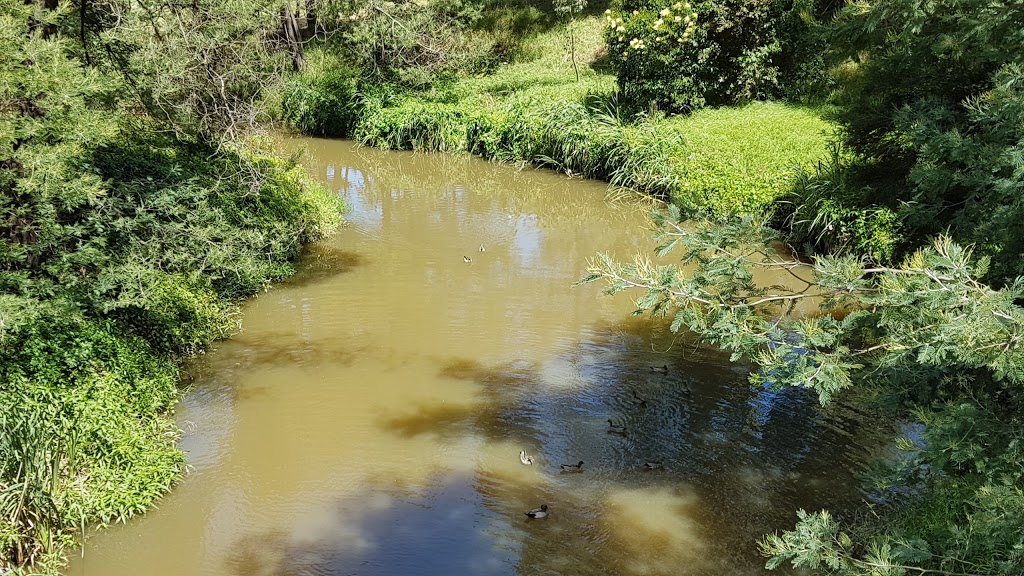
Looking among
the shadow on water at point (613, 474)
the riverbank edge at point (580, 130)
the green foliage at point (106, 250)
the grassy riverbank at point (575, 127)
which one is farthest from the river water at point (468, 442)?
the grassy riverbank at point (575, 127)

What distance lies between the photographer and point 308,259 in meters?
12.5

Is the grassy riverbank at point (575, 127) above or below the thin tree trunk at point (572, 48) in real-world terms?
below

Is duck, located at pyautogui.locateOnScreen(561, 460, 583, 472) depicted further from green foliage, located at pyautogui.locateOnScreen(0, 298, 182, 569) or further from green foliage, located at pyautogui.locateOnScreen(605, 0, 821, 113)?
green foliage, located at pyautogui.locateOnScreen(605, 0, 821, 113)

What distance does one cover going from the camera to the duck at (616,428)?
7.98 m

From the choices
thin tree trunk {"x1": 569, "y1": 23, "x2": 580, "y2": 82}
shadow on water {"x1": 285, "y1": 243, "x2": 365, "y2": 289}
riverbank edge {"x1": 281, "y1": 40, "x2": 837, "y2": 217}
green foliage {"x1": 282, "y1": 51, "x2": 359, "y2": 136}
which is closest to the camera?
shadow on water {"x1": 285, "y1": 243, "x2": 365, "y2": 289}

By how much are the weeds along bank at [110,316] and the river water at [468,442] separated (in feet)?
1.15

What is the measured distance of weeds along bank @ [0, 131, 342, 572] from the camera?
240 inches

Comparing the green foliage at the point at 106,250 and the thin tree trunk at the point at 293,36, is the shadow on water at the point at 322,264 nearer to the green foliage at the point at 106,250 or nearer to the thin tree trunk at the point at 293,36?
the green foliage at the point at 106,250

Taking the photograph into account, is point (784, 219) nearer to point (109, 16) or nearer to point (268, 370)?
point (268, 370)

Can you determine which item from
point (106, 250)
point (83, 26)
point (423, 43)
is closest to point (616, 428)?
point (106, 250)

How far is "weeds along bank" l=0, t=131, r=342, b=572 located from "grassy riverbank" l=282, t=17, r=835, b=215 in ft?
11.6

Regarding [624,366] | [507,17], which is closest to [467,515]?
[624,366]

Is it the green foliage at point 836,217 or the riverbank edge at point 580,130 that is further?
the riverbank edge at point 580,130

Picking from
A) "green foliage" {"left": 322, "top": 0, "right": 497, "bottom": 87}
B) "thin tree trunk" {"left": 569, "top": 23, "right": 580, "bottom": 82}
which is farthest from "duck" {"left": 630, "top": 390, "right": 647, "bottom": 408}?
"thin tree trunk" {"left": 569, "top": 23, "right": 580, "bottom": 82}
